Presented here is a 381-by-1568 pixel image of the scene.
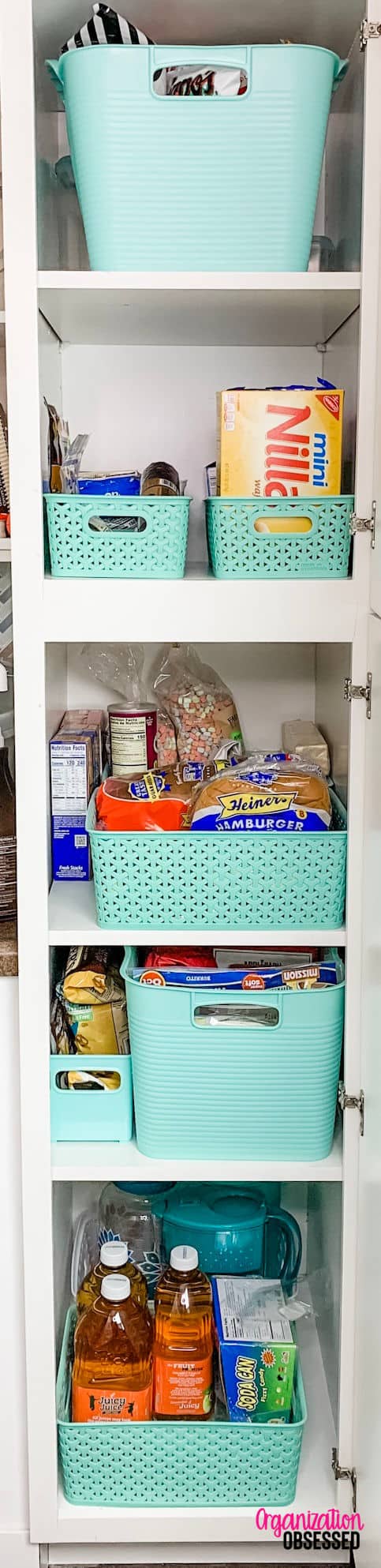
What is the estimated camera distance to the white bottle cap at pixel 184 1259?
160 centimetres

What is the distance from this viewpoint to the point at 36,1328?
1619 mm

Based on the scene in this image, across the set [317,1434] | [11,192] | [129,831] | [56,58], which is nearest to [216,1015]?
[129,831]

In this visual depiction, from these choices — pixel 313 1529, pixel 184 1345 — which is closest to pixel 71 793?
pixel 184 1345

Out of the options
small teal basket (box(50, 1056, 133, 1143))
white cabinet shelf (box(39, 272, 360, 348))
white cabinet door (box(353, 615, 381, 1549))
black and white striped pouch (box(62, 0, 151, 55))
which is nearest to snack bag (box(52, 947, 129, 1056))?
small teal basket (box(50, 1056, 133, 1143))

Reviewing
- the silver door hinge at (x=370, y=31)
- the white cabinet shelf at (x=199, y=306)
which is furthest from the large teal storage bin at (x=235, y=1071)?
the silver door hinge at (x=370, y=31)

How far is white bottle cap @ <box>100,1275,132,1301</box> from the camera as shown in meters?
1.57

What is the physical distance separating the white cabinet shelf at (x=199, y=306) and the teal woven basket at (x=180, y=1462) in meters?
1.24

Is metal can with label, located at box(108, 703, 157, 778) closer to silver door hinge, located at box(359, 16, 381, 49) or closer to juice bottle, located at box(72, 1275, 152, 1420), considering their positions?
juice bottle, located at box(72, 1275, 152, 1420)

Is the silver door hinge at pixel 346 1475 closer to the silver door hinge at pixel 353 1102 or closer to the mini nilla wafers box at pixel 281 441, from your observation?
the silver door hinge at pixel 353 1102

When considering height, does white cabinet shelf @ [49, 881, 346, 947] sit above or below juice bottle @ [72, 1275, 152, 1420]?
above

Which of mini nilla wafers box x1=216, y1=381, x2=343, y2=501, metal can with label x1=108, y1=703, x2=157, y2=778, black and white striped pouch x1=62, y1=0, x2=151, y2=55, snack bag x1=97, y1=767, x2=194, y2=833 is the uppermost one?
black and white striped pouch x1=62, y1=0, x2=151, y2=55

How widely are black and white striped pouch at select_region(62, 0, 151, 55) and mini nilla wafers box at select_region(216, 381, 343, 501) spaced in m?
0.39

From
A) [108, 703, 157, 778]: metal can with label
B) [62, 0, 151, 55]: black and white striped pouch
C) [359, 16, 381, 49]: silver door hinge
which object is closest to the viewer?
[359, 16, 381, 49]: silver door hinge

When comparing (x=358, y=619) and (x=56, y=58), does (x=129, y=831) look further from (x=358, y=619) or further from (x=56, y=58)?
(x=56, y=58)
